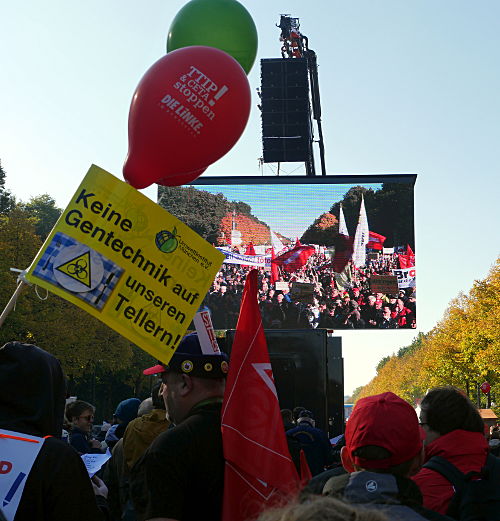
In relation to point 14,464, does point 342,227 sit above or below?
above

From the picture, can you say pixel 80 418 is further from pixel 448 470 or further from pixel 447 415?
pixel 448 470

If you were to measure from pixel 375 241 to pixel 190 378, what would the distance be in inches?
1045

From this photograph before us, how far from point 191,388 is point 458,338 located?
192ft

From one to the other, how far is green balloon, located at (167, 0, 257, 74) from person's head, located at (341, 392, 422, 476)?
13.1 feet

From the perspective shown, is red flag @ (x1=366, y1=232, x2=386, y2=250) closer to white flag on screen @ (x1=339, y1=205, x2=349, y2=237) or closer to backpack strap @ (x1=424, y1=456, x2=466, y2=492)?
white flag on screen @ (x1=339, y1=205, x2=349, y2=237)

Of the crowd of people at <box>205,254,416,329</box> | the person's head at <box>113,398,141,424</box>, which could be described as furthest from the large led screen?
the person's head at <box>113,398,141,424</box>

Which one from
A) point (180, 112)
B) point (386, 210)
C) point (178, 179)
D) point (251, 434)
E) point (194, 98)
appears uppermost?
point (386, 210)

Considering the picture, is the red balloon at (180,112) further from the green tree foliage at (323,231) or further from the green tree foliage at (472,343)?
the green tree foliage at (472,343)

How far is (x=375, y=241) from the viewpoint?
29.9m

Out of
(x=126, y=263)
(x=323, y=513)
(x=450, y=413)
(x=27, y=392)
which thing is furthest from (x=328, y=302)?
(x=323, y=513)

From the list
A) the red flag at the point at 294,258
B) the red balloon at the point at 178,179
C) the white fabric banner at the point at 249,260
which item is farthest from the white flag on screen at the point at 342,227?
the red balloon at the point at 178,179

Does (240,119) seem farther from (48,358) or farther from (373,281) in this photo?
(373,281)

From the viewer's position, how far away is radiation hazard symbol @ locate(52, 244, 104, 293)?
4176 millimetres

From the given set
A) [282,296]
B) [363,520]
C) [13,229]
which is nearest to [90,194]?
[363,520]
